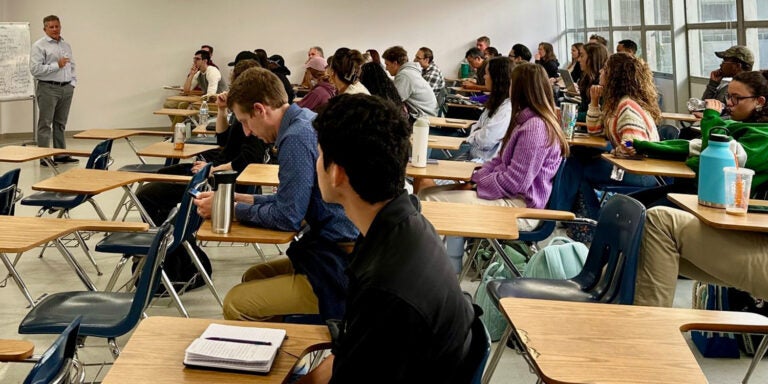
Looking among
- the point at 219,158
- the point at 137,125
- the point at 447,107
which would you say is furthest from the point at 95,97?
the point at 219,158

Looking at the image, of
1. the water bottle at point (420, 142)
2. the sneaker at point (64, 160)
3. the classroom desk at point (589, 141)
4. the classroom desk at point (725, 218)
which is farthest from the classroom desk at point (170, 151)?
the sneaker at point (64, 160)

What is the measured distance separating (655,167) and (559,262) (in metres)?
1.09

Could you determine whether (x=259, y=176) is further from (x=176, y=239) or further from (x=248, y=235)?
(x=248, y=235)

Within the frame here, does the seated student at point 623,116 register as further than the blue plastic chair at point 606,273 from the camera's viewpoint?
Yes

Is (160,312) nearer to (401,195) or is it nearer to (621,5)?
(401,195)

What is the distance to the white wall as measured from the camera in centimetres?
1166

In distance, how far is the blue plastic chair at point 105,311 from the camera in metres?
2.60

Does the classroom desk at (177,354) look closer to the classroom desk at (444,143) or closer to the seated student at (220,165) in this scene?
the seated student at (220,165)

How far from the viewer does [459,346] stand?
1502 mm

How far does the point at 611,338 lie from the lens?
6.13 feet

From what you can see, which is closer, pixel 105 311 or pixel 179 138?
pixel 105 311

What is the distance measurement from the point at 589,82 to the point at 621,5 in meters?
4.52

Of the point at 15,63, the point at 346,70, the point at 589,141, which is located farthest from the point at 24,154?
the point at 15,63

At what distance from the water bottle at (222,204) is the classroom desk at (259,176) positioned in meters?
0.70
